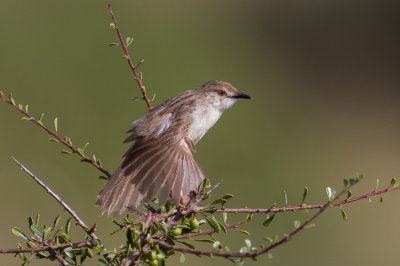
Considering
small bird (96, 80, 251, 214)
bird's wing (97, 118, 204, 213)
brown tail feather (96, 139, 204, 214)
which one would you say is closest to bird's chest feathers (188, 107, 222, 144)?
small bird (96, 80, 251, 214)

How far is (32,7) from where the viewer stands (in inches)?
551

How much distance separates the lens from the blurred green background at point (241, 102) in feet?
34.3

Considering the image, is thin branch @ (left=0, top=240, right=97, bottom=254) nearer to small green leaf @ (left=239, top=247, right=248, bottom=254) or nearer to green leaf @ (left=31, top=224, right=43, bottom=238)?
green leaf @ (left=31, top=224, right=43, bottom=238)

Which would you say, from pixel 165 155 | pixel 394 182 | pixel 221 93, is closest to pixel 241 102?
pixel 221 93

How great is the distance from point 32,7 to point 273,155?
6084mm

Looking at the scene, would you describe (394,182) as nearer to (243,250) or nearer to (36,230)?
(243,250)

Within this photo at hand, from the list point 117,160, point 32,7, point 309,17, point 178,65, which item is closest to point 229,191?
point 117,160

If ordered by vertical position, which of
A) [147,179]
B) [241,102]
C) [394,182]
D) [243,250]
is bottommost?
[243,250]

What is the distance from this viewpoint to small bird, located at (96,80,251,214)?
3.89 m

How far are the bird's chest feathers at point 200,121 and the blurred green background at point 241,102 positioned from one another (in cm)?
350

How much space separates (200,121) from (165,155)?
30.6 inches

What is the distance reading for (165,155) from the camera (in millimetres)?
4312

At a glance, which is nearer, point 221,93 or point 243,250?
point 243,250

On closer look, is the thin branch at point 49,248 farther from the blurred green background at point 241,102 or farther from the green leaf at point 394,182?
Answer: the blurred green background at point 241,102
